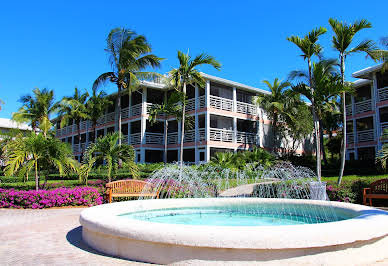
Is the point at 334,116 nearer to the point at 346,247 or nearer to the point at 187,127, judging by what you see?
the point at 187,127

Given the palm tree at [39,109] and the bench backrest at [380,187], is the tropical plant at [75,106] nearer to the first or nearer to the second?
the palm tree at [39,109]

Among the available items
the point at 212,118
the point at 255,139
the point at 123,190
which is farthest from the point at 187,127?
the point at 123,190

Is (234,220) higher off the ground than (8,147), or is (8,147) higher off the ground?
(8,147)

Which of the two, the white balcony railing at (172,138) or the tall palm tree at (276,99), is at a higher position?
the tall palm tree at (276,99)

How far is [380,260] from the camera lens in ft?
13.9

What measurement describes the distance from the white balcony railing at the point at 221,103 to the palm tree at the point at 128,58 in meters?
5.13

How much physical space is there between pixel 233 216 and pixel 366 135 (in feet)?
78.7

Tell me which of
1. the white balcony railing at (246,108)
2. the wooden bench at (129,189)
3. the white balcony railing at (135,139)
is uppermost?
the white balcony railing at (246,108)

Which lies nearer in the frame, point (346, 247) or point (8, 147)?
point (346, 247)

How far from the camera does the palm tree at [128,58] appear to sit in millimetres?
23344

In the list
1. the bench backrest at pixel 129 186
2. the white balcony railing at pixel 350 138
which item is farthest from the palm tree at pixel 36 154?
the white balcony railing at pixel 350 138

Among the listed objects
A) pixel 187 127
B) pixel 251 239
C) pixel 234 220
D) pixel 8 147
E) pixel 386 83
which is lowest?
pixel 234 220

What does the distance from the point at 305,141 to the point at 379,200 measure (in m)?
24.9

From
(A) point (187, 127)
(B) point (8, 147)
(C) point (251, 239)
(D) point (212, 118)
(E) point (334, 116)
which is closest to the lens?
(C) point (251, 239)
